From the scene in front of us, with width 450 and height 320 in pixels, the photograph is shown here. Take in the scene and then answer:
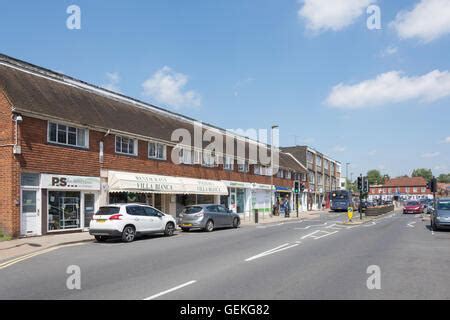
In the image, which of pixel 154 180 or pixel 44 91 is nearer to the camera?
pixel 44 91

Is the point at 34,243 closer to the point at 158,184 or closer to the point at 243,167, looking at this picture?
the point at 158,184

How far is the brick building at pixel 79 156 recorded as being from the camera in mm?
18516

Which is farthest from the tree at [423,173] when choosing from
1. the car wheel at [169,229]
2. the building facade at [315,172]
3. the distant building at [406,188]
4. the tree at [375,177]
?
the car wheel at [169,229]

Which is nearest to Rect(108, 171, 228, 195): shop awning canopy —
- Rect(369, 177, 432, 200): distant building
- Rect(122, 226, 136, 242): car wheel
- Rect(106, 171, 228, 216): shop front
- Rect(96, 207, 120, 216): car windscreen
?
Rect(106, 171, 228, 216): shop front

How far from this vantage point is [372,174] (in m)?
174

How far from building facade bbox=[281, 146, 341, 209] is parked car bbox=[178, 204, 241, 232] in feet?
124

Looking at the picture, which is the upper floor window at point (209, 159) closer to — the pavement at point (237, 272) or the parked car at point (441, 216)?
the parked car at point (441, 216)

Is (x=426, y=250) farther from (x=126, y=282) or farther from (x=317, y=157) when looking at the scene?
(x=317, y=157)

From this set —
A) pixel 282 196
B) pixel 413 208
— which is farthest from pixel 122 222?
pixel 413 208

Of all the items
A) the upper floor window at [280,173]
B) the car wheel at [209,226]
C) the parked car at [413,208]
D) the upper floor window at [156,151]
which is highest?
the upper floor window at [156,151]

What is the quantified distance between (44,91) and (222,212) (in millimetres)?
11075

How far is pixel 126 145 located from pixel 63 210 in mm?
5756

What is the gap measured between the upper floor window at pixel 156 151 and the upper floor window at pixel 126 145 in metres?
1.53
